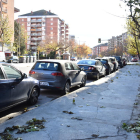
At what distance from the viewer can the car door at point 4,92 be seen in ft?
16.3

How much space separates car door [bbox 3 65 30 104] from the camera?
5406mm

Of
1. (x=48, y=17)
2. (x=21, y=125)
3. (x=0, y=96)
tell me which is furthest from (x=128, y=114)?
(x=48, y=17)

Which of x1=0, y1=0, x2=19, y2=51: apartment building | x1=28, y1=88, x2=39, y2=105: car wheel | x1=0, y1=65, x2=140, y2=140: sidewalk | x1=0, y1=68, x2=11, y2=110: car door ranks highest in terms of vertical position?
x1=0, y1=0, x2=19, y2=51: apartment building

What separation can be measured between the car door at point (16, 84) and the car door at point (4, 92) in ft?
0.49

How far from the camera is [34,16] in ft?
365

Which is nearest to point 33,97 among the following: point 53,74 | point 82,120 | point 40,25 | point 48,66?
point 53,74

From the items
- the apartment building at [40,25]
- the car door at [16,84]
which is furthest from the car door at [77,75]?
Answer: the apartment building at [40,25]

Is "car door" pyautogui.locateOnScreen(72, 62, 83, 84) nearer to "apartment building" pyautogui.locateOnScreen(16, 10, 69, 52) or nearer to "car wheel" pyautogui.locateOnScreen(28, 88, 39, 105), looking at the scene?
"car wheel" pyautogui.locateOnScreen(28, 88, 39, 105)

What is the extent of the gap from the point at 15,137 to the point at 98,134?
59.8 inches

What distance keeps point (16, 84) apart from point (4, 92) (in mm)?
603

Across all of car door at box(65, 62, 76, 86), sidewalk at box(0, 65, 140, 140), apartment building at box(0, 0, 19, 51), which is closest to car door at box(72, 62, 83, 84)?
car door at box(65, 62, 76, 86)

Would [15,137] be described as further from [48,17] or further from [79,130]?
[48,17]

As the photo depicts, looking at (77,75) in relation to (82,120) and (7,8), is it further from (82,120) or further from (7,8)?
(7,8)

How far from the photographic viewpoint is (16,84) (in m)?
5.60
